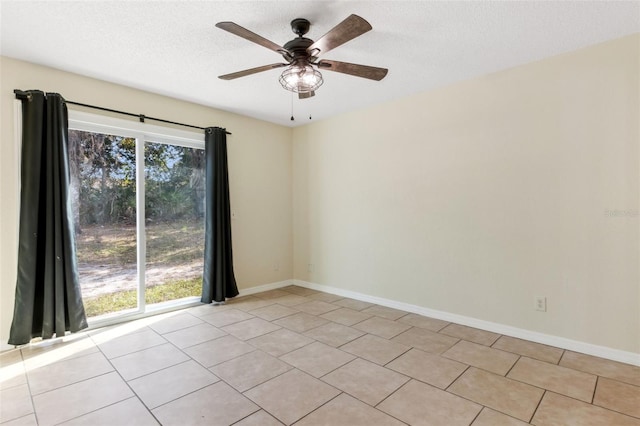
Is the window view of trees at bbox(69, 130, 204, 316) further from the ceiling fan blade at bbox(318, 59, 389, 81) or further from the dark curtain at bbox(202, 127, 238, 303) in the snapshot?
the ceiling fan blade at bbox(318, 59, 389, 81)

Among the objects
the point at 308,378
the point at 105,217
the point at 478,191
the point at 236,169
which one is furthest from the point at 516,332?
the point at 105,217


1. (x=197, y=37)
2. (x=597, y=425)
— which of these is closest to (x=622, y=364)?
(x=597, y=425)

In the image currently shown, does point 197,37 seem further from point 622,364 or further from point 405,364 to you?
point 622,364

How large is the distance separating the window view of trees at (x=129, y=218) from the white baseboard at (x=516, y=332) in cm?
228

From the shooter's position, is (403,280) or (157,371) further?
(403,280)

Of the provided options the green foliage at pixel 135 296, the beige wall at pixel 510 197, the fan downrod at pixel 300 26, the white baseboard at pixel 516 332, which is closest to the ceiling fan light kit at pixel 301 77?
the fan downrod at pixel 300 26

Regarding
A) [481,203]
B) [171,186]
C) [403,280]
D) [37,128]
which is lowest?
[403,280]

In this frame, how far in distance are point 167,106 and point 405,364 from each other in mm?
3732

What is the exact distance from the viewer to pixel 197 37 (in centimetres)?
244

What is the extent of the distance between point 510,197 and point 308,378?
2459 millimetres

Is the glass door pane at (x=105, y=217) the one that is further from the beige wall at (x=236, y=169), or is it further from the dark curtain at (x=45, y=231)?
the beige wall at (x=236, y=169)

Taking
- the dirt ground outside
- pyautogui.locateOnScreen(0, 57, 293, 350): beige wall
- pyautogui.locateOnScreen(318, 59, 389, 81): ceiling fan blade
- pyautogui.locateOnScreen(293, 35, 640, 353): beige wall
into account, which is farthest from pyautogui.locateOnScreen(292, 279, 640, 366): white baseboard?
pyautogui.locateOnScreen(318, 59, 389, 81): ceiling fan blade

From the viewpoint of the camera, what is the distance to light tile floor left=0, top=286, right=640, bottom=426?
1885mm

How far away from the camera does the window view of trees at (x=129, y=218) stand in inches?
128
